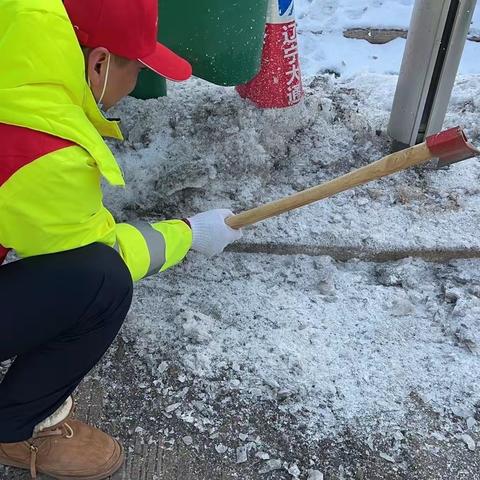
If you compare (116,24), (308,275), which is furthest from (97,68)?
(308,275)

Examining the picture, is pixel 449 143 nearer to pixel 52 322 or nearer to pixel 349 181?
pixel 349 181

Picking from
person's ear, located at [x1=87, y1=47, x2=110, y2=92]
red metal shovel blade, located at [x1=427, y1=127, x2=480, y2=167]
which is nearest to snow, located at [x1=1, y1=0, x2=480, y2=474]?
red metal shovel blade, located at [x1=427, y1=127, x2=480, y2=167]

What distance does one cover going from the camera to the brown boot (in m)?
1.72

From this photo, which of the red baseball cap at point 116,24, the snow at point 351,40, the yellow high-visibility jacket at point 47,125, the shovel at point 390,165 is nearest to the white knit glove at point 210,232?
the shovel at point 390,165

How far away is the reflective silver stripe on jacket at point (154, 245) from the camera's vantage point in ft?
5.95

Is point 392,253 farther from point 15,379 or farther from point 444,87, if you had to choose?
point 15,379

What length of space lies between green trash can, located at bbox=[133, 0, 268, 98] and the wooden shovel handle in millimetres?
643

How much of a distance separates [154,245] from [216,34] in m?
0.89

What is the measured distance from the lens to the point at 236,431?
6.06ft

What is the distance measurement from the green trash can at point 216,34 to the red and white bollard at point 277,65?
23 centimetres

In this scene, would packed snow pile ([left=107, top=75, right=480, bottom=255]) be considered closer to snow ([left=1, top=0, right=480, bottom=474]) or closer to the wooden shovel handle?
snow ([left=1, top=0, right=480, bottom=474])

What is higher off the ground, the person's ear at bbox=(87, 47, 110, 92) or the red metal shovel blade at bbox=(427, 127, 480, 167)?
the person's ear at bbox=(87, 47, 110, 92)

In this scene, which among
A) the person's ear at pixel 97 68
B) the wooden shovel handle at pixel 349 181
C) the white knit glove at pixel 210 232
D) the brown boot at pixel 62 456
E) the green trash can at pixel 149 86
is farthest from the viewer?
the green trash can at pixel 149 86

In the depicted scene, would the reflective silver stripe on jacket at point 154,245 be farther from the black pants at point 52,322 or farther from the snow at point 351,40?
the snow at point 351,40
